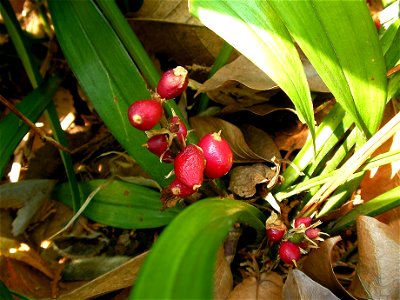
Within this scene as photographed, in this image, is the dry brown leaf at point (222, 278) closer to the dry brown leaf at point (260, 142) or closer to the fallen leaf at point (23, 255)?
the dry brown leaf at point (260, 142)

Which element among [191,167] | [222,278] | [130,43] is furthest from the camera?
[130,43]

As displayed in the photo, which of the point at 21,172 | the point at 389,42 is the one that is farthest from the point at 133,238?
the point at 389,42

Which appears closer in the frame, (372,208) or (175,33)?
(372,208)

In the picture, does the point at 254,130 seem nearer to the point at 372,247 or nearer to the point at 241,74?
the point at 241,74

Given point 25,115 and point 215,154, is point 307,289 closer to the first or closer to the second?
point 215,154

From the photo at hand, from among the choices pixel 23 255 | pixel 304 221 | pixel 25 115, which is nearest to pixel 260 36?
pixel 304 221

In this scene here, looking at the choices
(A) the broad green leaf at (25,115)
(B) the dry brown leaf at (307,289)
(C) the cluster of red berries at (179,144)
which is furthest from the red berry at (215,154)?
(A) the broad green leaf at (25,115)

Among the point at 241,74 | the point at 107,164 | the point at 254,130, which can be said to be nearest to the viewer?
the point at 241,74
